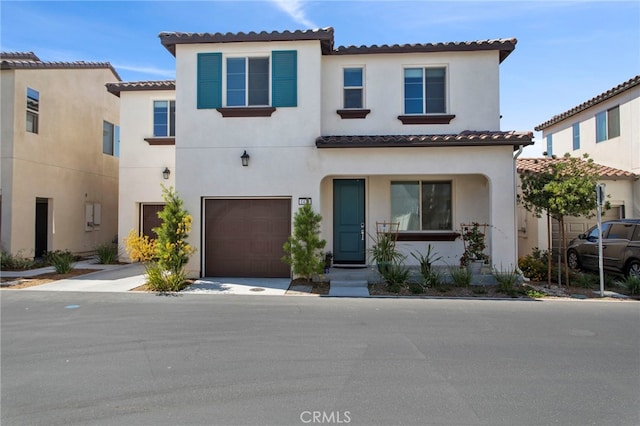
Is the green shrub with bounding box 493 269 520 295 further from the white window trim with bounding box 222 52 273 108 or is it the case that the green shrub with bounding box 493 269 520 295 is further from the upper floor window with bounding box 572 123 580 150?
the upper floor window with bounding box 572 123 580 150

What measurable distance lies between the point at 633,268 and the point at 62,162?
60.4ft

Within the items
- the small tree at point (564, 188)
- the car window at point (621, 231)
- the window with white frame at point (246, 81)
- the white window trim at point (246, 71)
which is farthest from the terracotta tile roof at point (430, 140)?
the car window at point (621, 231)

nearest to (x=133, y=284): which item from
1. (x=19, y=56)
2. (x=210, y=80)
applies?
(x=210, y=80)

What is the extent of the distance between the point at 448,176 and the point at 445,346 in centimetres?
727

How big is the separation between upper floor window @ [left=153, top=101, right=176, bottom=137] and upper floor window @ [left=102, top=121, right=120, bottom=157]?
4684 mm

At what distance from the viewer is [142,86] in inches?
537

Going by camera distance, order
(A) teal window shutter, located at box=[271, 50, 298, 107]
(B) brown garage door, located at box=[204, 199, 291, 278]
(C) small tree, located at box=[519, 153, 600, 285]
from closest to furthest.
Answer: (C) small tree, located at box=[519, 153, 600, 285]
(A) teal window shutter, located at box=[271, 50, 298, 107]
(B) brown garage door, located at box=[204, 199, 291, 278]

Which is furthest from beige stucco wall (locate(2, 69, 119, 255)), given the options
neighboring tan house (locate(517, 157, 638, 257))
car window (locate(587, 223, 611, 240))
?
car window (locate(587, 223, 611, 240))

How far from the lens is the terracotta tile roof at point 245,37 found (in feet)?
34.0

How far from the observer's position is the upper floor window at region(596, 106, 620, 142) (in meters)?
14.9

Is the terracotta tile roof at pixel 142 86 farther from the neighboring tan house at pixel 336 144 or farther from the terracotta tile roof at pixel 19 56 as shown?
the terracotta tile roof at pixel 19 56

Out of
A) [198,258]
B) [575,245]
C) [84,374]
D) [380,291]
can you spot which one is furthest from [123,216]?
[575,245]

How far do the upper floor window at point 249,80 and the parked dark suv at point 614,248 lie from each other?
9.42 metres

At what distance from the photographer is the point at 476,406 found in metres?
3.80
